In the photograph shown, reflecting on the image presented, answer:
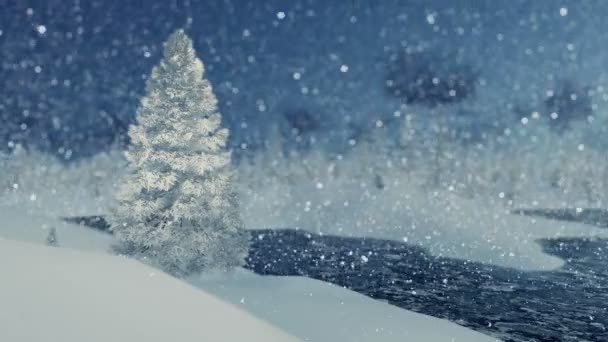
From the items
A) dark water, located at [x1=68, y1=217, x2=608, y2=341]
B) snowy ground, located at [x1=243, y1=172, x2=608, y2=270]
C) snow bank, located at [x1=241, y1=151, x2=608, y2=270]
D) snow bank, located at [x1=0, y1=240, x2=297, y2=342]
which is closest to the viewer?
snow bank, located at [x1=0, y1=240, x2=297, y2=342]

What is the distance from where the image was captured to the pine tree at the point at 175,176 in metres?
23.7

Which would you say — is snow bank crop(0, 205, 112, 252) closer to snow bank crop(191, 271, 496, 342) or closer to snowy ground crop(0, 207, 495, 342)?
snow bank crop(191, 271, 496, 342)

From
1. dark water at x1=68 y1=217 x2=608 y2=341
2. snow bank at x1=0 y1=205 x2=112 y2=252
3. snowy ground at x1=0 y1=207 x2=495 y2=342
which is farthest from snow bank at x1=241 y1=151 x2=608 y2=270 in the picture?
snowy ground at x1=0 y1=207 x2=495 y2=342

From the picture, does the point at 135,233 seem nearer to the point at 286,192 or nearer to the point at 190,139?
the point at 190,139

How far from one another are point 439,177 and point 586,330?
60012 millimetres

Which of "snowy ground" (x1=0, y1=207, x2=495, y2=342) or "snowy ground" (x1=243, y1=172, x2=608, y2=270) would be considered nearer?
"snowy ground" (x1=0, y1=207, x2=495, y2=342)

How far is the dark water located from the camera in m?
21.6

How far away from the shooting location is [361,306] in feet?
66.6

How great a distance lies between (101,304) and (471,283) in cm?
2821

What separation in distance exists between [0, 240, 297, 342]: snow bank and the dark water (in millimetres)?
15528

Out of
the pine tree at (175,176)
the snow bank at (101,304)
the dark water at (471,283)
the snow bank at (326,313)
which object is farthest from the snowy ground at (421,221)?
the snow bank at (101,304)

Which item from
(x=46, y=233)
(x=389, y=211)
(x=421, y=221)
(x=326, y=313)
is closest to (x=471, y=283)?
(x=326, y=313)

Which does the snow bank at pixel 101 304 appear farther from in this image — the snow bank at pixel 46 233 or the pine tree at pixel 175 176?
the snow bank at pixel 46 233

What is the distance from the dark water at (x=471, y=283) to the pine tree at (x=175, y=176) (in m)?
8.47
